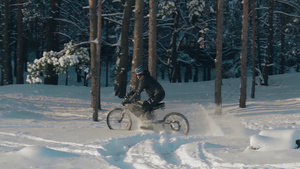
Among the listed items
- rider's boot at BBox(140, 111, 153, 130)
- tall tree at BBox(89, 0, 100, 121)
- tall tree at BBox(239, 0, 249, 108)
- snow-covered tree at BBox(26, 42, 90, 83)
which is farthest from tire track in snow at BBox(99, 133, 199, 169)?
tall tree at BBox(239, 0, 249, 108)

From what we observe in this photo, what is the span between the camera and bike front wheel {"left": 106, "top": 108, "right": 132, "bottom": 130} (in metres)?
11.1

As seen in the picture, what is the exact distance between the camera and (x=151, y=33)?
49.9 ft

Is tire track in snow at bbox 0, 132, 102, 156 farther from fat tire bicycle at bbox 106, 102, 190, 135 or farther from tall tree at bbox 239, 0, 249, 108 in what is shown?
tall tree at bbox 239, 0, 249, 108

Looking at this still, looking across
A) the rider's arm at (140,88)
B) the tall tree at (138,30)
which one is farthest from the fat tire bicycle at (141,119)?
the tall tree at (138,30)

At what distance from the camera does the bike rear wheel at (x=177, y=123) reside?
10570 millimetres

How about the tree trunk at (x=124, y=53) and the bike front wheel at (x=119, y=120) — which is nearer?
the bike front wheel at (x=119, y=120)

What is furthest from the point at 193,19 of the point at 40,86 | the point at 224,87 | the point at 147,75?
the point at 147,75

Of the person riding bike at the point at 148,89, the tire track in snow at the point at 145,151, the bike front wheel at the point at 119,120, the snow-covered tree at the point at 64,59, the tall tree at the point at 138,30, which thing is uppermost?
the tall tree at the point at 138,30

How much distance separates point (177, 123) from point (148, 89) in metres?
1.26

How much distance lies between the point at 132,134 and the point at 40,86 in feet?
52.4

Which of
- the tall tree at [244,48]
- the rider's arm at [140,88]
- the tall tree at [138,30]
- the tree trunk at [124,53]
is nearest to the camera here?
the rider's arm at [140,88]

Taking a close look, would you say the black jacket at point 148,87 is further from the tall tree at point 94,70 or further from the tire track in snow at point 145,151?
the tall tree at point 94,70

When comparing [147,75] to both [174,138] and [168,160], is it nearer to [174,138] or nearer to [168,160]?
[174,138]

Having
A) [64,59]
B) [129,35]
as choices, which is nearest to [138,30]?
[64,59]
